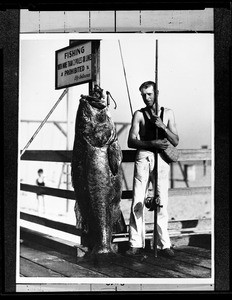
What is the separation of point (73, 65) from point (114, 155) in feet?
3.33

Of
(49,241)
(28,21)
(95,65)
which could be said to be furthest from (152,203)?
(28,21)

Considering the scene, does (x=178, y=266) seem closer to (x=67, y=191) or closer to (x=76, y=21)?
(x=67, y=191)

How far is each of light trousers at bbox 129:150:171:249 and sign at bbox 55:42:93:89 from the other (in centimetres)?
96

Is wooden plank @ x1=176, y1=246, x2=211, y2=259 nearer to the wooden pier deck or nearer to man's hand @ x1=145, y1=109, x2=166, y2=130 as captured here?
the wooden pier deck

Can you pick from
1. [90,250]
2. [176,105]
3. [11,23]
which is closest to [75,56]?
[11,23]

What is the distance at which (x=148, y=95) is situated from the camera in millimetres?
5434

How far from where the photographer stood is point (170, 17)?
5.37 meters

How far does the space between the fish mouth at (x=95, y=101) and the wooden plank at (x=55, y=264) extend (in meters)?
1.59

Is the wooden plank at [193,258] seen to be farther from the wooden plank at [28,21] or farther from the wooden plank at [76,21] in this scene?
the wooden plank at [28,21]

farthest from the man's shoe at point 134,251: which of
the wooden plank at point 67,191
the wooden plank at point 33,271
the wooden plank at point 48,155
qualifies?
the wooden plank at point 48,155

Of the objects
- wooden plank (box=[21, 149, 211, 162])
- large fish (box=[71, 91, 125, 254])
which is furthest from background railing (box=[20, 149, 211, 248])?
large fish (box=[71, 91, 125, 254])

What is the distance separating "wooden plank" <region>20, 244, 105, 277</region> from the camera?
5406 millimetres

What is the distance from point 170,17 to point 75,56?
3.35ft

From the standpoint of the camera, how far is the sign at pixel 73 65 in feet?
17.9
